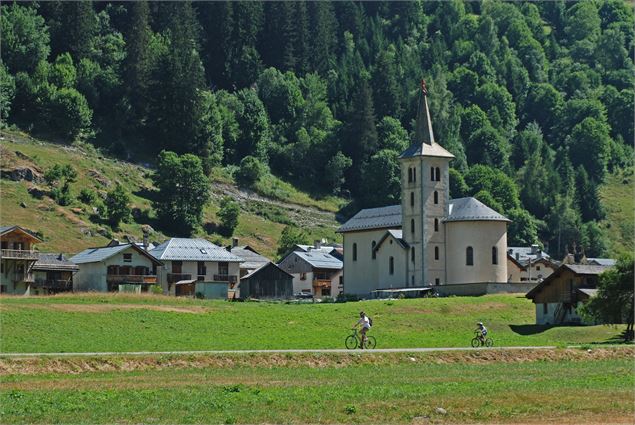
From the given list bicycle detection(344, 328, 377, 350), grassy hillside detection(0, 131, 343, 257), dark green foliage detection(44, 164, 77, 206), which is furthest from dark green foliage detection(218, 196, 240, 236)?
bicycle detection(344, 328, 377, 350)

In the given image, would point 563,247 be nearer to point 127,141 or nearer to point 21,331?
point 127,141

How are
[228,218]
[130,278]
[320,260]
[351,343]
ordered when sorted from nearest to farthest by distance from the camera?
1. [351,343]
2. [130,278]
3. [320,260]
4. [228,218]

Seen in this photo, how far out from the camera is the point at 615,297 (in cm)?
7394

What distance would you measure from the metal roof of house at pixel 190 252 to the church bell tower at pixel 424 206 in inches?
634

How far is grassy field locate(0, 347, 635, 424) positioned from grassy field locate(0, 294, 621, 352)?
798 centimetres

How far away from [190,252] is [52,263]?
12661mm

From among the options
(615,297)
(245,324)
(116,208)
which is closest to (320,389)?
(245,324)

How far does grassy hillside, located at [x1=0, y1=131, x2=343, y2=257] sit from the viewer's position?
135250mm

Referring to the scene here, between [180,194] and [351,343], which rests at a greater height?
[180,194]

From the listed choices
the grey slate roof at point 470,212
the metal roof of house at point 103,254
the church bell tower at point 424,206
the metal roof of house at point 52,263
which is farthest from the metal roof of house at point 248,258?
the grey slate roof at point 470,212

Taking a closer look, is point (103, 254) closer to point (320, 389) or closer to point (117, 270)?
point (117, 270)

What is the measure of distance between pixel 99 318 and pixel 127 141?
10434 centimetres

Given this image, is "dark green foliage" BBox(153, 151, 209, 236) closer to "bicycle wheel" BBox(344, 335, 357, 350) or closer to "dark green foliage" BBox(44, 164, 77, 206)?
"dark green foliage" BBox(44, 164, 77, 206)

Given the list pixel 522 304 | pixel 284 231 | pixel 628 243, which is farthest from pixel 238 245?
pixel 628 243
